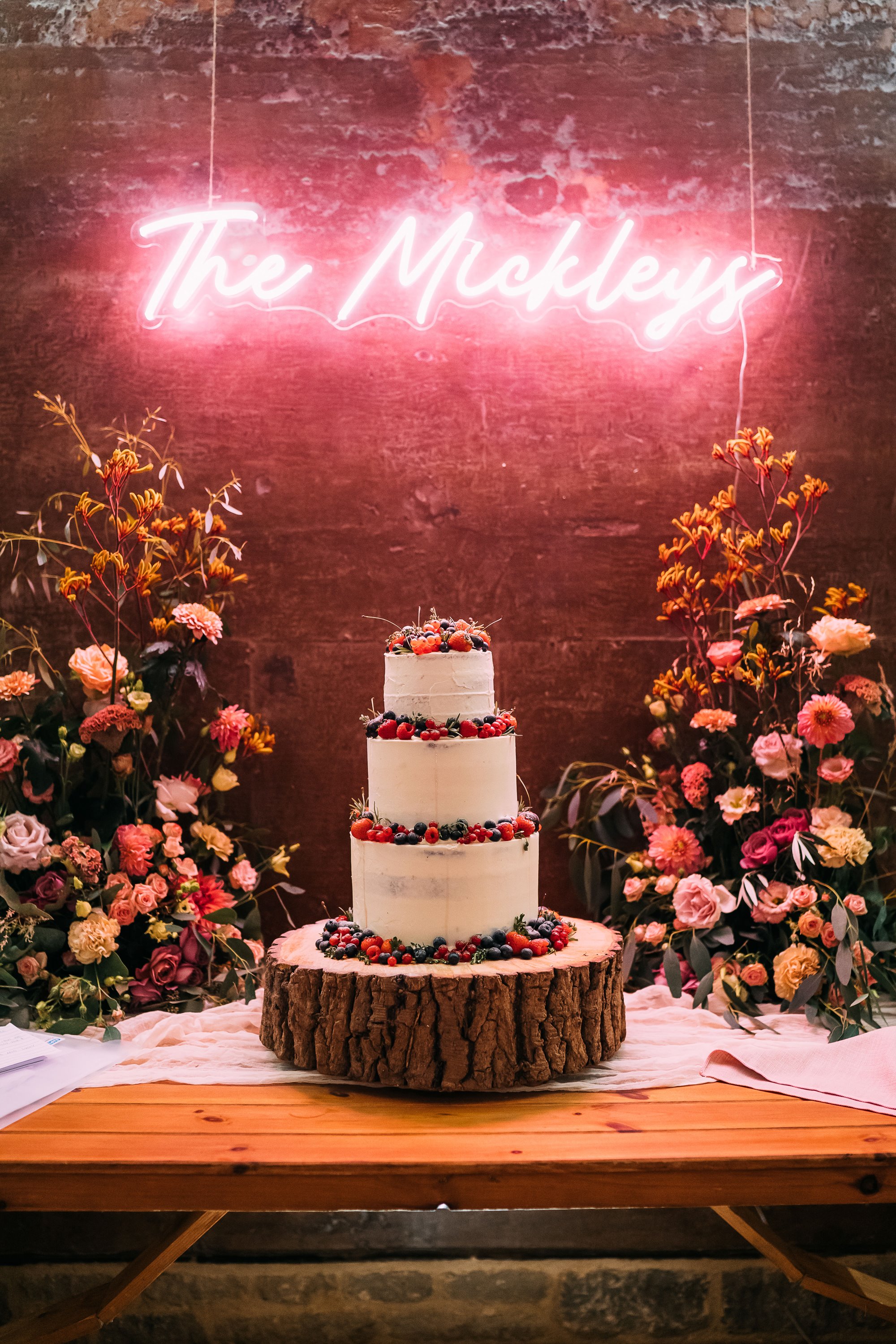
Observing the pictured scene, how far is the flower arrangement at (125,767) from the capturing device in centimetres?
245

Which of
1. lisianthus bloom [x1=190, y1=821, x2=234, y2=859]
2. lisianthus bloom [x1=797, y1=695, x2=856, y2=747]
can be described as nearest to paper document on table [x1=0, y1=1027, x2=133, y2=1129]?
lisianthus bloom [x1=190, y1=821, x2=234, y2=859]

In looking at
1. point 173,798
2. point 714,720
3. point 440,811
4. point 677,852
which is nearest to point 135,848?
point 173,798

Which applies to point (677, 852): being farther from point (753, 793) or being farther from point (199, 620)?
point (199, 620)

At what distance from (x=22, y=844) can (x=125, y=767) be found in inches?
12.6

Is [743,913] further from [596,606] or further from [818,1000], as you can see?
[596,606]

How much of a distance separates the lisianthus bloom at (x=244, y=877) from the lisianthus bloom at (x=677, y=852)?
A: 1.12m

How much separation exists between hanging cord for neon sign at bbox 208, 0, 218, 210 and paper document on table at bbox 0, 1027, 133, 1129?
2433 millimetres

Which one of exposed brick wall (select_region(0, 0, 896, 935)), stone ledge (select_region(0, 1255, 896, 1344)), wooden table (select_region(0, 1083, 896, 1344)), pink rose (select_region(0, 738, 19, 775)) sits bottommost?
stone ledge (select_region(0, 1255, 896, 1344))

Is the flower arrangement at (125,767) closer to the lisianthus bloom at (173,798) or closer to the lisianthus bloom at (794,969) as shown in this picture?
the lisianthus bloom at (173,798)

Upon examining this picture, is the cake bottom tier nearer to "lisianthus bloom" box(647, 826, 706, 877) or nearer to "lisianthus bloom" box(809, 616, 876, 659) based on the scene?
"lisianthus bloom" box(647, 826, 706, 877)

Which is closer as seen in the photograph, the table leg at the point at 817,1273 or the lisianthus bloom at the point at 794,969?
the table leg at the point at 817,1273

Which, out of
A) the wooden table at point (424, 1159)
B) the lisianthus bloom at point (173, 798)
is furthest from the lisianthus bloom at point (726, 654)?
the lisianthus bloom at point (173, 798)

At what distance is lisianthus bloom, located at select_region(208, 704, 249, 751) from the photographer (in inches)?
108

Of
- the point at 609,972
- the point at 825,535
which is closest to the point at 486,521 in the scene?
the point at 825,535
